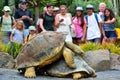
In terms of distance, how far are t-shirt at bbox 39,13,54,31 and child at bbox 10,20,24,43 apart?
0.90 metres

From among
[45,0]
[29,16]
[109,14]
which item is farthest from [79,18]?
[45,0]

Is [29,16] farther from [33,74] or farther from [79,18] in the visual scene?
[33,74]

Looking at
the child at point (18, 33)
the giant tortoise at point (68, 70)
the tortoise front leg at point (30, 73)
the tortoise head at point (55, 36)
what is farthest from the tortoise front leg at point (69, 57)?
the child at point (18, 33)

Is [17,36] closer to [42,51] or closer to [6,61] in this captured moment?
[6,61]

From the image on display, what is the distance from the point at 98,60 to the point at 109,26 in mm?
2223

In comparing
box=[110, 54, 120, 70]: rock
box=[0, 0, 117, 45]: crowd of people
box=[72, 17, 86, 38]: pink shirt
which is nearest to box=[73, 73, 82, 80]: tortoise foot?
box=[110, 54, 120, 70]: rock

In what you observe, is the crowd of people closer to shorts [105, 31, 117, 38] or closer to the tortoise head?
shorts [105, 31, 117, 38]

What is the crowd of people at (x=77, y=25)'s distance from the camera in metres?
11.6

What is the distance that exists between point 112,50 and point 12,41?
10.4ft

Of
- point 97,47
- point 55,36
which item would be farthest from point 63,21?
point 55,36

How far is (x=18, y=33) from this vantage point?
486 inches

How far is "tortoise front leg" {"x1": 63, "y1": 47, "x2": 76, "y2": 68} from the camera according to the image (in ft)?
24.0

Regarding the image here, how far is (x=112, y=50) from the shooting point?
41.1 feet

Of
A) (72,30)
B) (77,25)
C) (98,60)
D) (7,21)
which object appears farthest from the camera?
(7,21)
